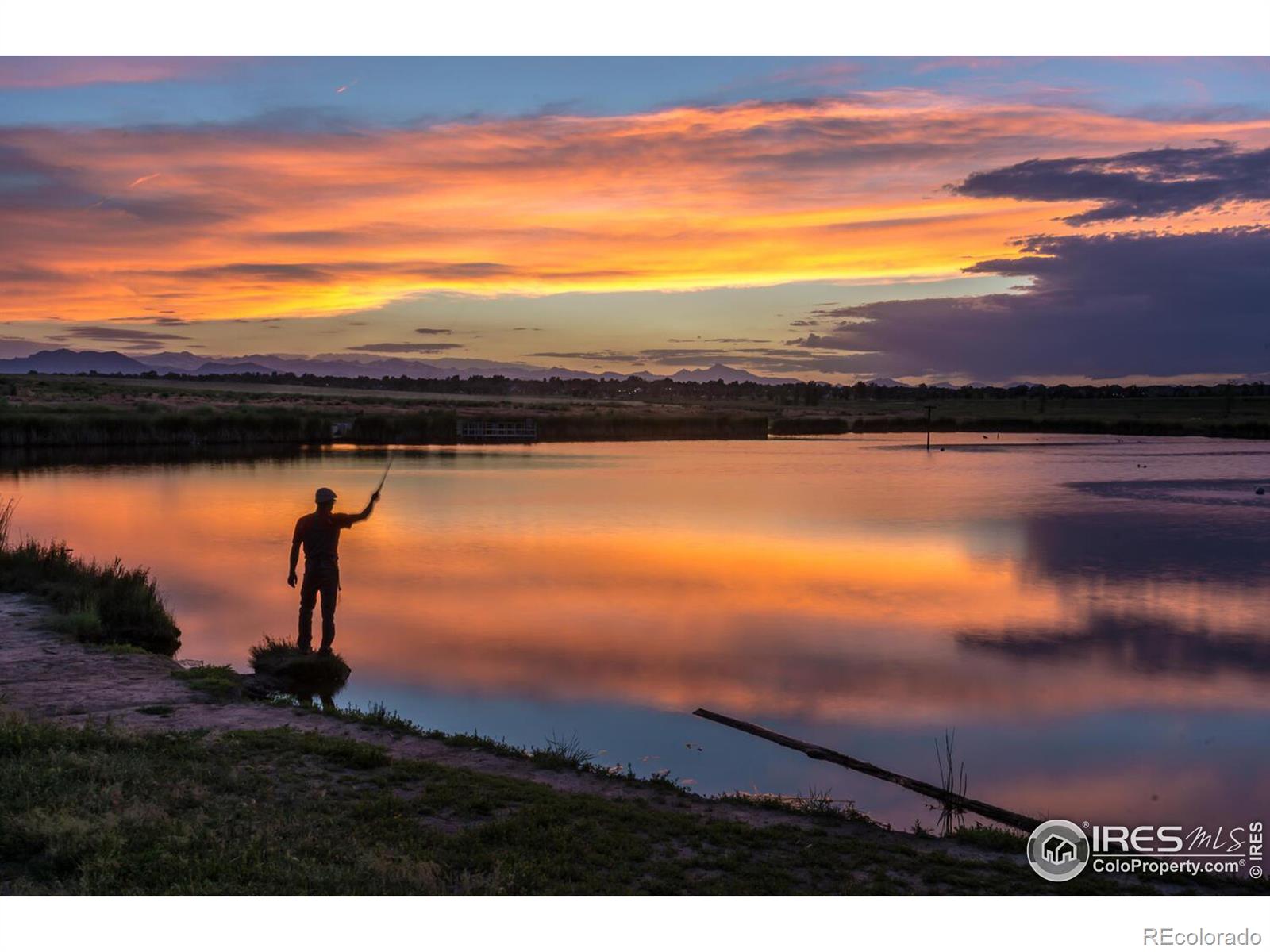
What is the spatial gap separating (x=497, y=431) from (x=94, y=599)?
63.7 meters

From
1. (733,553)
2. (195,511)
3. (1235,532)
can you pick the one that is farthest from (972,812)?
(195,511)

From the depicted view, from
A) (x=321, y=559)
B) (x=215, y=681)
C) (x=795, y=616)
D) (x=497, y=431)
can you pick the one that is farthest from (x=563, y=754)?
(x=497, y=431)

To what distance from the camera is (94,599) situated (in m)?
15.1

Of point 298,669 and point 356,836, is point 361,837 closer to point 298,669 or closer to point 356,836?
point 356,836

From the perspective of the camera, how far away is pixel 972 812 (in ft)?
28.8

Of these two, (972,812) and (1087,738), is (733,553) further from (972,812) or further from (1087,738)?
(972,812)

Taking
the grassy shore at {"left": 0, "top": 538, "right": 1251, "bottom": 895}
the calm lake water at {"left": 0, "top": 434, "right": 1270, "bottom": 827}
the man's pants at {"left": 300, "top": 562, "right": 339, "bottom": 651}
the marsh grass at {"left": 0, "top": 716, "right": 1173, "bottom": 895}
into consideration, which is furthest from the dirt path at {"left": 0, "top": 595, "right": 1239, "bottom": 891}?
the man's pants at {"left": 300, "top": 562, "right": 339, "bottom": 651}

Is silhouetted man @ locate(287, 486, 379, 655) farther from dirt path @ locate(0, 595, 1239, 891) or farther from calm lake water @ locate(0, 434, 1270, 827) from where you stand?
dirt path @ locate(0, 595, 1239, 891)

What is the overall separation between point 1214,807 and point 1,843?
1011cm

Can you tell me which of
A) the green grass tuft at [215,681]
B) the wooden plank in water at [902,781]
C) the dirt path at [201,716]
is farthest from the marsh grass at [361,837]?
the green grass tuft at [215,681]

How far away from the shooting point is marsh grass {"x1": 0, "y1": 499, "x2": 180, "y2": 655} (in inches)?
547

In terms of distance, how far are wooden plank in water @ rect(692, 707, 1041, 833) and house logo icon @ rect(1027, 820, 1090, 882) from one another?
307mm

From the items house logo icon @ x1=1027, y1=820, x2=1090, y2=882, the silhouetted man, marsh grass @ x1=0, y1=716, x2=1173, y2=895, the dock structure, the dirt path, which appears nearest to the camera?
marsh grass @ x1=0, y1=716, x2=1173, y2=895

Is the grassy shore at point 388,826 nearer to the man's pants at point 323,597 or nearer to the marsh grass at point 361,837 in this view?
the marsh grass at point 361,837
